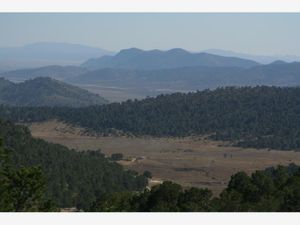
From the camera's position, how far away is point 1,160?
27.0 metres

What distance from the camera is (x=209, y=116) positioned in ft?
440

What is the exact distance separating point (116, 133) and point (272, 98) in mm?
38831

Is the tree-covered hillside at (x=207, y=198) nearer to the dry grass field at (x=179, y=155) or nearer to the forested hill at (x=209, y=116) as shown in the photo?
the dry grass field at (x=179, y=155)

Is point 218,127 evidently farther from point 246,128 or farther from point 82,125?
point 82,125

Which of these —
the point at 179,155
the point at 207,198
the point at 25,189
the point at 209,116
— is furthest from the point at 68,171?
the point at 209,116

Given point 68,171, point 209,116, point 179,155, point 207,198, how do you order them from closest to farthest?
point 207,198, point 68,171, point 179,155, point 209,116

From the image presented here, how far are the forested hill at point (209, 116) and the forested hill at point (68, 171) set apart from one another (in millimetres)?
55688

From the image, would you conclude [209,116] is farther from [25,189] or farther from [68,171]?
[25,189]

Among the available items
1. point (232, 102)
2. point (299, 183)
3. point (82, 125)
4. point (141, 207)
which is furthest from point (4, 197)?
point (232, 102)

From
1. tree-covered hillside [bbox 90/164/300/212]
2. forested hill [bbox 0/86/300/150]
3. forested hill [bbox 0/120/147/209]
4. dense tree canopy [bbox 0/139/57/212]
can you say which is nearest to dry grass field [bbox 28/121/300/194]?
forested hill [bbox 0/86/300/150]

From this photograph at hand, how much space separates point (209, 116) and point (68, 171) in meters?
77.4

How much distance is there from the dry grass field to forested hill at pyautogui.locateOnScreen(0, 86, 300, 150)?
4332 mm

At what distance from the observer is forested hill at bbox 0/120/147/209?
52625 mm

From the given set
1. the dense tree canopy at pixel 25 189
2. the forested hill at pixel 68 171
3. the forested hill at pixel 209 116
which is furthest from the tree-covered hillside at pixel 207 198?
the forested hill at pixel 209 116
